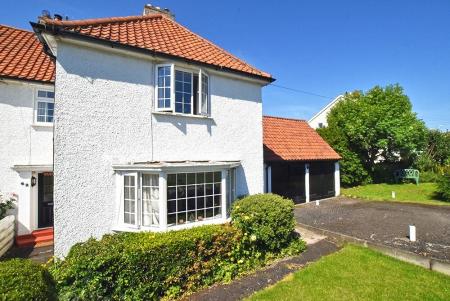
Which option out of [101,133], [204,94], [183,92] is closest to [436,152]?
[204,94]

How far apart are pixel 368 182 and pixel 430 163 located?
10.1 m

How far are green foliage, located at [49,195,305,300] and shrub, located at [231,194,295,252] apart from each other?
43 mm

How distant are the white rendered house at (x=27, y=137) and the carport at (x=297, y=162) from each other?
35.1 feet

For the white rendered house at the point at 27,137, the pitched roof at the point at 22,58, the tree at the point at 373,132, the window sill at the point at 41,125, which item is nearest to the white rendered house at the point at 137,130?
the pitched roof at the point at 22,58

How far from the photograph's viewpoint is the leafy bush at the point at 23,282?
12.2 ft

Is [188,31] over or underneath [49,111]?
over

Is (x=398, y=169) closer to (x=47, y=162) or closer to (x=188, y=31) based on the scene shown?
(x=188, y=31)

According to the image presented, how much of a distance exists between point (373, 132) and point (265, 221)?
20.1 meters

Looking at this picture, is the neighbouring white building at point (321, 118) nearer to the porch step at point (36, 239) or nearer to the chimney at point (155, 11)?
the chimney at point (155, 11)

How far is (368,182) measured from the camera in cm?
2514

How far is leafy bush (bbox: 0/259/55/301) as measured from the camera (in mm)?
3729

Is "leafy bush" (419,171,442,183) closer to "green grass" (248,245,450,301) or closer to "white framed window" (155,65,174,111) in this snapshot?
"green grass" (248,245,450,301)

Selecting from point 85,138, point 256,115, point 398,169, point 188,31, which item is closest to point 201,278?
point 85,138

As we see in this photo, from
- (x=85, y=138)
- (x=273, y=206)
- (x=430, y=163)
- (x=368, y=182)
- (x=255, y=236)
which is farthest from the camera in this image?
A: (x=430, y=163)
